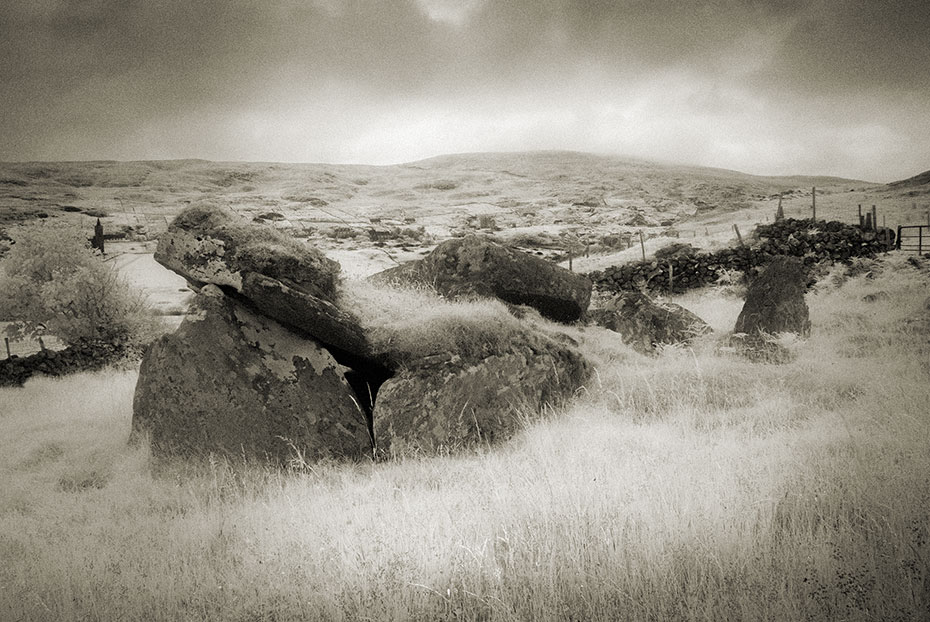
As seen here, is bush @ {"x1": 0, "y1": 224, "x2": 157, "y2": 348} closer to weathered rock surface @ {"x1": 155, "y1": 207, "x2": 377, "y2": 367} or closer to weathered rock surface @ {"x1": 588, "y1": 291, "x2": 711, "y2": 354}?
weathered rock surface @ {"x1": 155, "y1": 207, "x2": 377, "y2": 367}

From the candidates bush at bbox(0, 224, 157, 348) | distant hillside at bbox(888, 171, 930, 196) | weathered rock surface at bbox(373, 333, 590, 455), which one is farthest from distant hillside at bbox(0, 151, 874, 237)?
weathered rock surface at bbox(373, 333, 590, 455)

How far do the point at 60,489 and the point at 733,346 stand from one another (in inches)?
453

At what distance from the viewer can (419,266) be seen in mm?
11234

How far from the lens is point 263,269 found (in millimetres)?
6363

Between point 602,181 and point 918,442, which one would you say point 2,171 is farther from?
point 918,442

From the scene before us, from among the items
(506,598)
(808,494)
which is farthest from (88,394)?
(808,494)

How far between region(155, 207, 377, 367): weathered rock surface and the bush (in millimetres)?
10549

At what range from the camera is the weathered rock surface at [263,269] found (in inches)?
246

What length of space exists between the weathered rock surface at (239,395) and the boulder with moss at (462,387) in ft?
1.92

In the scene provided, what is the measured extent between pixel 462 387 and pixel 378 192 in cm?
10656

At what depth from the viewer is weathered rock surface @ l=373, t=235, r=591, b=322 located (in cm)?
1084

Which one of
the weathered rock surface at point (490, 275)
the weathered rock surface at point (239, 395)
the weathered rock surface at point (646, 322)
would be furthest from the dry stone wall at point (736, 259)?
the weathered rock surface at point (239, 395)

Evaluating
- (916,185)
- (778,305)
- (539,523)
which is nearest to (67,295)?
(539,523)

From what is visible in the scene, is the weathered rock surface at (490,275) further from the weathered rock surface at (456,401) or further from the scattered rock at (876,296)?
the scattered rock at (876,296)
